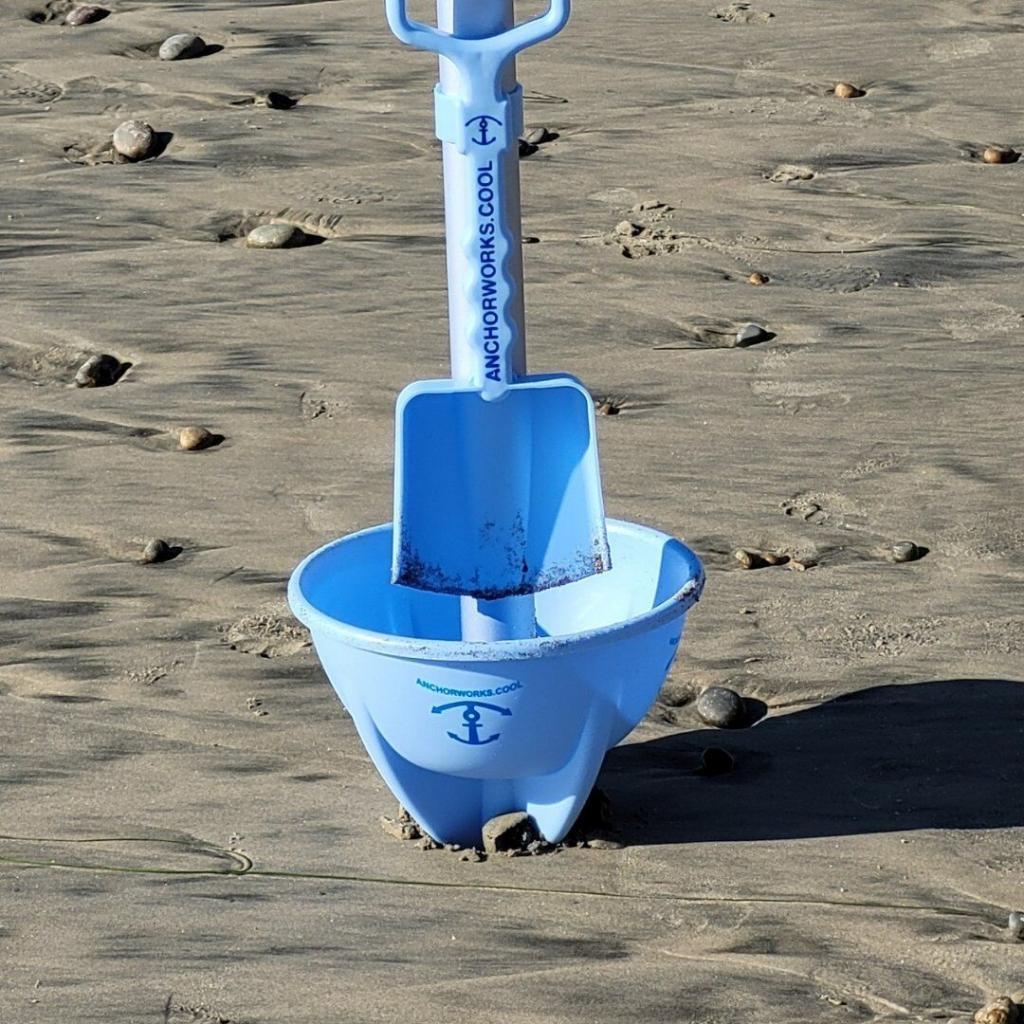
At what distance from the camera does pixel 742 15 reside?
774cm

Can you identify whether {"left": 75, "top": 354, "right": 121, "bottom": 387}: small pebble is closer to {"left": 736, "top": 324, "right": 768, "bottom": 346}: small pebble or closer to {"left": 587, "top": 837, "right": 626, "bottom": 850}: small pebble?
{"left": 736, "top": 324, "right": 768, "bottom": 346}: small pebble

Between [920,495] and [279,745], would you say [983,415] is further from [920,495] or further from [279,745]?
[279,745]

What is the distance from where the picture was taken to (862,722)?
12.4 feet

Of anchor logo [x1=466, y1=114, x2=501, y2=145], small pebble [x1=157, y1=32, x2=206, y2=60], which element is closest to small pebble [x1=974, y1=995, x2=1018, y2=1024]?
anchor logo [x1=466, y1=114, x2=501, y2=145]

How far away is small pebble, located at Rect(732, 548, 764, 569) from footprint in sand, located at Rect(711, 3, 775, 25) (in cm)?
381

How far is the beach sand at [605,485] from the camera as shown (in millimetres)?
3154

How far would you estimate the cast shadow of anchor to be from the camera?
348cm

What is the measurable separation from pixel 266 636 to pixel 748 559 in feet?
3.45

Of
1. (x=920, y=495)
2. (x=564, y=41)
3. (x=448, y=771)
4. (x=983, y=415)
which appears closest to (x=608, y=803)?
(x=448, y=771)

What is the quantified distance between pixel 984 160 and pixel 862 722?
335 cm

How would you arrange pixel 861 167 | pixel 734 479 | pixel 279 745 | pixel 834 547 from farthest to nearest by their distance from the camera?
1. pixel 861 167
2. pixel 734 479
3. pixel 834 547
4. pixel 279 745

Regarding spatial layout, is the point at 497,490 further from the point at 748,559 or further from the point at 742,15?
the point at 742,15

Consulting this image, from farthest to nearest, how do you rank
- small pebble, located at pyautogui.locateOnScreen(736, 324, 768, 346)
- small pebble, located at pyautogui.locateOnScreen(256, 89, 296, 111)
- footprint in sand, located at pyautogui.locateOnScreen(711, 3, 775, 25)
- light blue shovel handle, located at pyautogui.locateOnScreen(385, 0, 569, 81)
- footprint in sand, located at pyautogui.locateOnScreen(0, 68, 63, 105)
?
footprint in sand, located at pyautogui.locateOnScreen(711, 3, 775, 25)
footprint in sand, located at pyautogui.locateOnScreen(0, 68, 63, 105)
small pebble, located at pyautogui.locateOnScreen(256, 89, 296, 111)
small pebble, located at pyautogui.locateOnScreen(736, 324, 768, 346)
light blue shovel handle, located at pyautogui.locateOnScreen(385, 0, 569, 81)

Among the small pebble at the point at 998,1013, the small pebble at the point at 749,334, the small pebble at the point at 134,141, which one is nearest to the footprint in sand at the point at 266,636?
the small pebble at the point at 998,1013
